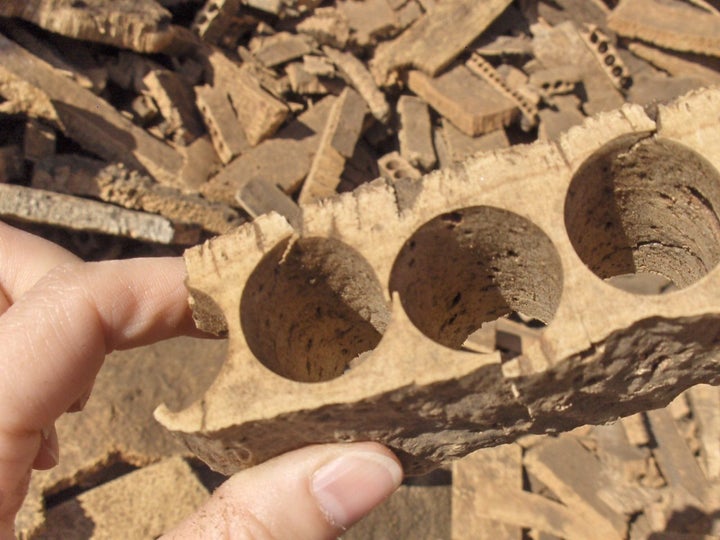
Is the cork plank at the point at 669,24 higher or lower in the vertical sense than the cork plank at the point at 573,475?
higher

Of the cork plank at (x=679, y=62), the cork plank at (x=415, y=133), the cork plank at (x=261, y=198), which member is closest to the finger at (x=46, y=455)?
the cork plank at (x=261, y=198)

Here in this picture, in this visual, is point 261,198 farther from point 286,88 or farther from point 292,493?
point 292,493

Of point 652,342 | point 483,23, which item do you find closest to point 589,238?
point 652,342

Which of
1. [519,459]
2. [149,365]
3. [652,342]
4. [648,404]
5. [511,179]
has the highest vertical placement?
[511,179]

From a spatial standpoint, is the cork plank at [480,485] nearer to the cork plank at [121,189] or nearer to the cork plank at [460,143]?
the cork plank at [460,143]

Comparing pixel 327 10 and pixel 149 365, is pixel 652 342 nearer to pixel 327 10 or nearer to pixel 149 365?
pixel 149 365

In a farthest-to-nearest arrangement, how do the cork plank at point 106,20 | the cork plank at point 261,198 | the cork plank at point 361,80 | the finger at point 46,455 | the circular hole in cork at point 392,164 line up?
the cork plank at point 361,80 < the circular hole in cork at point 392,164 < the cork plank at point 261,198 < the cork plank at point 106,20 < the finger at point 46,455

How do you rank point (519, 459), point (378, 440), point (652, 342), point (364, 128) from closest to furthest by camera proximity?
1. point (652, 342)
2. point (378, 440)
3. point (519, 459)
4. point (364, 128)
